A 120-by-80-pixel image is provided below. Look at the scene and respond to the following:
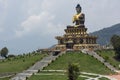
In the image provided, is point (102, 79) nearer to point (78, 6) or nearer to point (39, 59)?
point (39, 59)

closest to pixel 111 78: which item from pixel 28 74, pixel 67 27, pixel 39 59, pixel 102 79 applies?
pixel 102 79

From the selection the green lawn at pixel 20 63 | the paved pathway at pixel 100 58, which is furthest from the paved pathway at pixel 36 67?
the paved pathway at pixel 100 58

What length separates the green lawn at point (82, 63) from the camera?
98.8m

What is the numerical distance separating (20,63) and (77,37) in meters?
25.0

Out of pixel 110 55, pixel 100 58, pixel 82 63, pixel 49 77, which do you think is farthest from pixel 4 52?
pixel 49 77

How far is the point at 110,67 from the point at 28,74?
20.4m

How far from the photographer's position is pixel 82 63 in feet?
339

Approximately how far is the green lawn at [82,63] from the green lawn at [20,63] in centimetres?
596

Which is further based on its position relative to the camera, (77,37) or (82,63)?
(77,37)

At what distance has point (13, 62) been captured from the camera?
363 feet

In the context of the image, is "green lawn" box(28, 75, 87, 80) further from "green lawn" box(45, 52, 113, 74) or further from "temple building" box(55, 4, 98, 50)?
"temple building" box(55, 4, 98, 50)

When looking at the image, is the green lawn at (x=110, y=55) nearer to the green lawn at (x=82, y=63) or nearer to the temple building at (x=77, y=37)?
the green lawn at (x=82, y=63)

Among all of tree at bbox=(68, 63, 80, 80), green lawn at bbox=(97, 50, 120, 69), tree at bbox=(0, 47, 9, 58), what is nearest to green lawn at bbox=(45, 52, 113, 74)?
green lawn at bbox=(97, 50, 120, 69)

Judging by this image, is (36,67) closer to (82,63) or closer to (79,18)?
(82,63)
